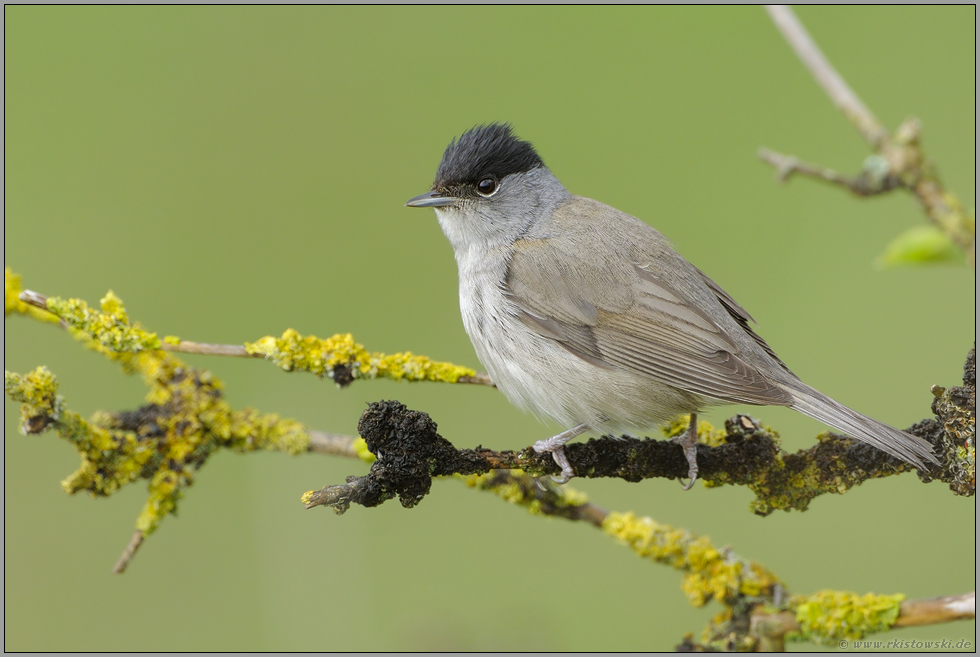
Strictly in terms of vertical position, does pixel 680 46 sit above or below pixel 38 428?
above

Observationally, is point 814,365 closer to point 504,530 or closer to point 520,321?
A: point 504,530

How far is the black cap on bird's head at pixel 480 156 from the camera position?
3.49 meters

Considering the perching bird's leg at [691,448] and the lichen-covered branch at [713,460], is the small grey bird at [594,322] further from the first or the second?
the lichen-covered branch at [713,460]

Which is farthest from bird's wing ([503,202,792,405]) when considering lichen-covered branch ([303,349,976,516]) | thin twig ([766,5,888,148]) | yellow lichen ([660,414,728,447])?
thin twig ([766,5,888,148])

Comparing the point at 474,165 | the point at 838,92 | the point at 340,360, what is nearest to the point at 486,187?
the point at 474,165

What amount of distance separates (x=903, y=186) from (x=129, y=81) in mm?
5862

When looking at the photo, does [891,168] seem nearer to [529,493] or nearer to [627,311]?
[529,493]

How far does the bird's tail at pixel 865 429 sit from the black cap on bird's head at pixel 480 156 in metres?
1.69

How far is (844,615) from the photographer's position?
211cm

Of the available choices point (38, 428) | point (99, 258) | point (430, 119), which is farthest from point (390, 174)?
point (38, 428)

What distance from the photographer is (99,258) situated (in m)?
5.09

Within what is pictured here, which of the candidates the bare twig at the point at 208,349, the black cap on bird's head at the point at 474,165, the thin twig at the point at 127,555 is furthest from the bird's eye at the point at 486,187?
the thin twig at the point at 127,555

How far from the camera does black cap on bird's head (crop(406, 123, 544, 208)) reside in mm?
3484

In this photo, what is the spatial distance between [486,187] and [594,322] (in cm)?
96
